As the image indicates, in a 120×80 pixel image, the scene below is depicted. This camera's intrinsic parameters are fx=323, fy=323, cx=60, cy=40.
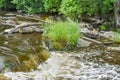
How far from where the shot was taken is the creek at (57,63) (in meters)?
9.42

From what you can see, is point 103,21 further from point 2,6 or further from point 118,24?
point 2,6

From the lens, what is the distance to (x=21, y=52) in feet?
36.7

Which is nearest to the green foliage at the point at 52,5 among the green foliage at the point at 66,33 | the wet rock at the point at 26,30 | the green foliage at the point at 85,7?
the green foliage at the point at 85,7

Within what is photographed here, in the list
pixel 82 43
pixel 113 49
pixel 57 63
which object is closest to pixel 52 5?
pixel 82 43

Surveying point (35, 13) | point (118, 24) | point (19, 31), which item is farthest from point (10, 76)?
point (35, 13)

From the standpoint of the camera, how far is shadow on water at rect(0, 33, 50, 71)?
991 cm

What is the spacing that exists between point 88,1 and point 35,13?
7015mm

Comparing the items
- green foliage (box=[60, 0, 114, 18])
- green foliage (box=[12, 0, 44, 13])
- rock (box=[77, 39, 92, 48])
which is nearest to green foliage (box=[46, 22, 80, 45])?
rock (box=[77, 39, 92, 48])

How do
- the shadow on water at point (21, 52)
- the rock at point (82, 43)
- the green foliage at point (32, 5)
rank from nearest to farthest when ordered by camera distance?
1. the shadow on water at point (21, 52)
2. the rock at point (82, 43)
3. the green foliage at point (32, 5)

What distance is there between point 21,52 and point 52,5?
11.2 meters

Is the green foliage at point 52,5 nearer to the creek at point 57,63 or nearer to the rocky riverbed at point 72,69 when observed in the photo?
the creek at point 57,63

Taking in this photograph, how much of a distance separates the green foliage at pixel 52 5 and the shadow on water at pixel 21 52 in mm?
7371

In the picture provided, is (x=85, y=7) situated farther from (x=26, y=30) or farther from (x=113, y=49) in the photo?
(x=113, y=49)

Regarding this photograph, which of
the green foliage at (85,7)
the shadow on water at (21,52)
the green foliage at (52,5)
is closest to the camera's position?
the shadow on water at (21,52)
